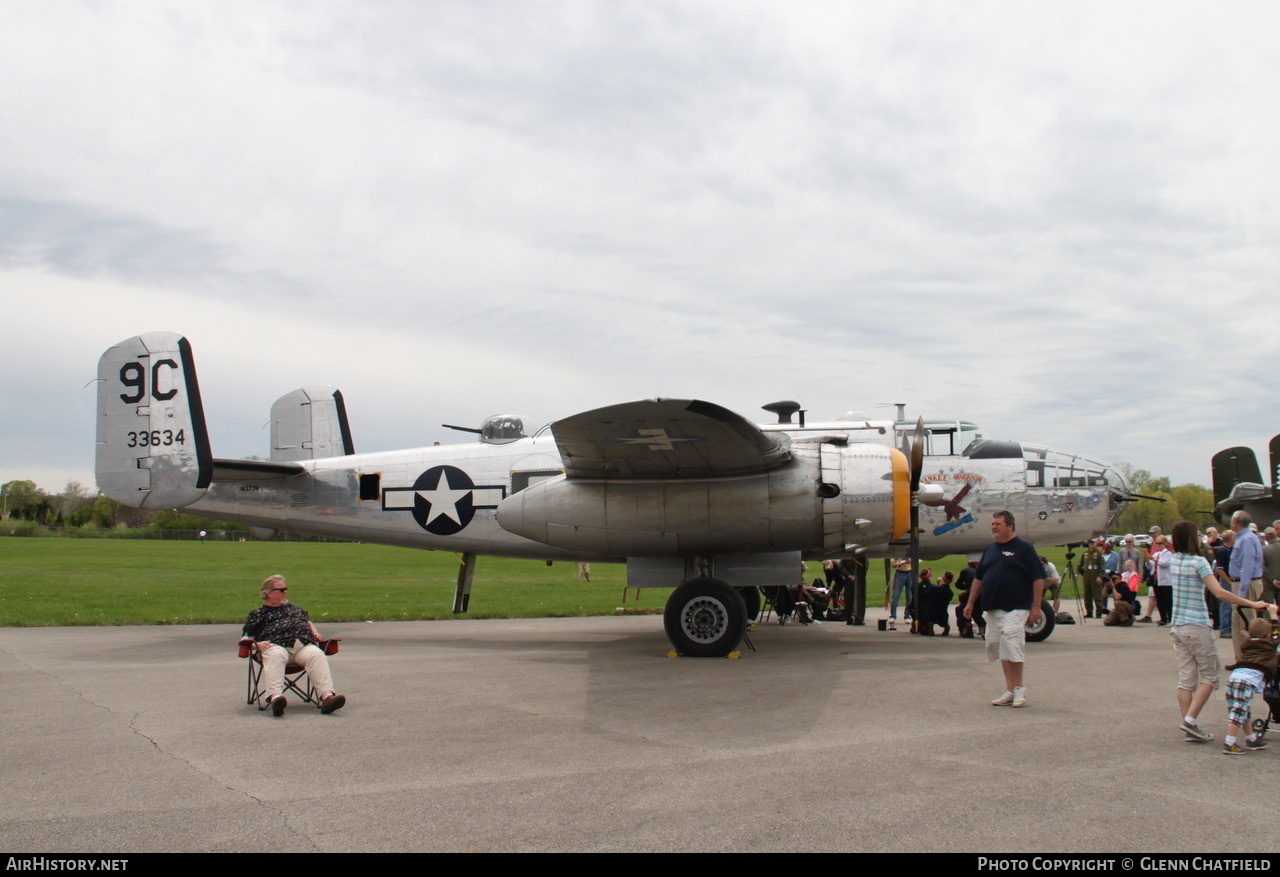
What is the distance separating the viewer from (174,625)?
15.8 m

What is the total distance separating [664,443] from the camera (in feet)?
34.0

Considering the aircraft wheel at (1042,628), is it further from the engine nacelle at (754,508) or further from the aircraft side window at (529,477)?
the aircraft side window at (529,477)

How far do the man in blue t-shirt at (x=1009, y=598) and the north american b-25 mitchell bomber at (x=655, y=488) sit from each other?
9.62 feet

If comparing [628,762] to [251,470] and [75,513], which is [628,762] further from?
[75,513]

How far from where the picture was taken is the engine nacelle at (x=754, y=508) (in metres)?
11.3

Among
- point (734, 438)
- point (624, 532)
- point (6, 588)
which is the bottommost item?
point (6, 588)

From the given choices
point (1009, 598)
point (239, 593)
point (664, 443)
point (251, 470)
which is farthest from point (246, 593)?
point (1009, 598)

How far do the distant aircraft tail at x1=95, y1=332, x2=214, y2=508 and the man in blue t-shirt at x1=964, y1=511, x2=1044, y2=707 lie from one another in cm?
1092

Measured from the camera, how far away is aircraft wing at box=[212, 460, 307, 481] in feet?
46.5

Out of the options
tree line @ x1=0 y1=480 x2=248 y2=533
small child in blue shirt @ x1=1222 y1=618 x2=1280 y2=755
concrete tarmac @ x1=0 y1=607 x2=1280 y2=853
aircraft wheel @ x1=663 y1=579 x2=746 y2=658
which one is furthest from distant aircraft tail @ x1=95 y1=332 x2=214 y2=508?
tree line @ x1=0 y1=480 x2=248 y2=533

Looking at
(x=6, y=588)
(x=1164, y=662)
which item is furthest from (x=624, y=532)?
(x=6, y=588)

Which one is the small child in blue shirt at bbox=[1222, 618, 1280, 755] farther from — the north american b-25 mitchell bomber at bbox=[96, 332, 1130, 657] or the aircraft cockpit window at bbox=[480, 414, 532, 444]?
the aircraft cockpit window at bbox=[480, 414, 532, 444]

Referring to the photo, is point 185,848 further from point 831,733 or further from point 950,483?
point 950,483
